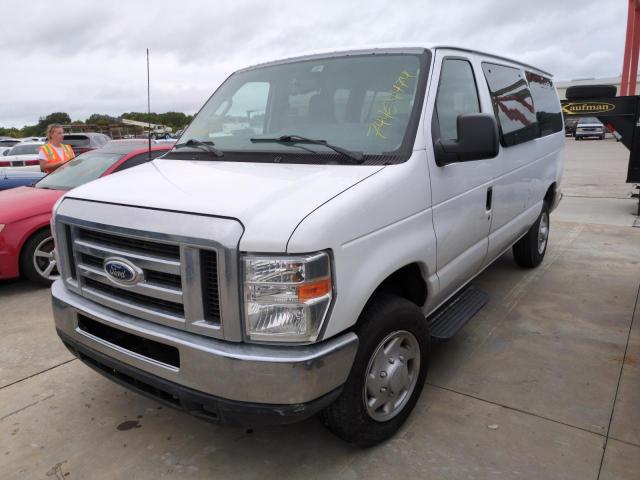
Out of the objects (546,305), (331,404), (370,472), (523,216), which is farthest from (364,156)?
(546,305)

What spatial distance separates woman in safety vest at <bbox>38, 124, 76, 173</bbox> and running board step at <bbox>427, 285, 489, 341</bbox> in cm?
628

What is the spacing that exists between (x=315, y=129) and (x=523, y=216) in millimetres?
2501

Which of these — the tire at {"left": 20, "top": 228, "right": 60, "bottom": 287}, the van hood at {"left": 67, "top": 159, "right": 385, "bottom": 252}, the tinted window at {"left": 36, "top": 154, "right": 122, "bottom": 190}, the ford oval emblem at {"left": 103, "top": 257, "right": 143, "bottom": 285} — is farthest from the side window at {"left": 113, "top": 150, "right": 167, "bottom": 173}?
the ford oval emblem at {"left": 103, "top": 257, "right": 143, "bottom": 285}

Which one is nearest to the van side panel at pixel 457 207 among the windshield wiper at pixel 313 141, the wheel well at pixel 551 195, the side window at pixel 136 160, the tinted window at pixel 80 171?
the windshield wiper at pixel 313 141

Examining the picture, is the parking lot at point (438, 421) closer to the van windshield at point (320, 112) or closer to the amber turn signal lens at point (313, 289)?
the amber turn signal lens at point (313, 289)

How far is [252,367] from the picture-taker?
2.04 meters

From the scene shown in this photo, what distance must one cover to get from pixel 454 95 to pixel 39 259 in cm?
447

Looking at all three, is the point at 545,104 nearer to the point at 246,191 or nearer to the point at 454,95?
the point at 454,95

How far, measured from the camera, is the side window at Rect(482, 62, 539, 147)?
12.5ft

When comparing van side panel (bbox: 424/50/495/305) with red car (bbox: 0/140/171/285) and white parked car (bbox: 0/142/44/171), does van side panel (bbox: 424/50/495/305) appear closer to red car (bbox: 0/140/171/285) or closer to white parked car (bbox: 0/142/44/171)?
red car (bbox: 0/140/171/285)

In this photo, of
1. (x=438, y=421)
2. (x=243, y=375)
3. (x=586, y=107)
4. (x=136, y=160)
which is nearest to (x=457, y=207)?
(x=438, y=421)

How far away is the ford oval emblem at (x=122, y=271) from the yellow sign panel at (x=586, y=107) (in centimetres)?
688

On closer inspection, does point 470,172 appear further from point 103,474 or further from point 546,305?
point 103,474

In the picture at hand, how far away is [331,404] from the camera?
7.76 ft
